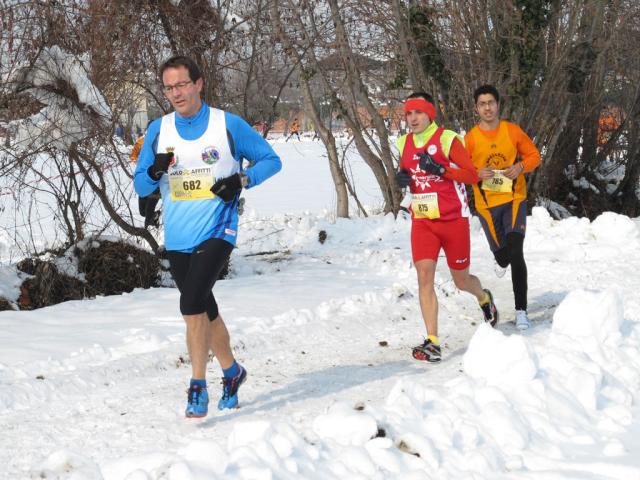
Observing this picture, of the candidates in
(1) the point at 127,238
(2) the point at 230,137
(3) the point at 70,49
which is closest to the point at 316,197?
(1) the point at 127,238

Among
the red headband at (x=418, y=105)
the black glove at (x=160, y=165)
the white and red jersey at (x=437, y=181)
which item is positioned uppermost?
the red headband at (x=418, y=105)

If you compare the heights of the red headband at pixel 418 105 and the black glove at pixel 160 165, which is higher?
the red headband at pixel 418 105

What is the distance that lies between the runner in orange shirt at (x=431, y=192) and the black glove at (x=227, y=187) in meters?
1.89

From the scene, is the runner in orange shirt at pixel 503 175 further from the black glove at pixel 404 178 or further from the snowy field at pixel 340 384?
the black glove at pixel 404 178

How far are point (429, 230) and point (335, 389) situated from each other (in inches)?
60.2

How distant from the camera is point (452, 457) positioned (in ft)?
13.2

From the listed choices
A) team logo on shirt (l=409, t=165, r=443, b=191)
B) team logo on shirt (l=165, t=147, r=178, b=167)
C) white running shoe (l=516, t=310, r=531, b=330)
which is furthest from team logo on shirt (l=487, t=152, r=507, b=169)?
team logo on shirt (l=165, t=147, r=178, b=167)

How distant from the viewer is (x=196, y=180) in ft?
15.8

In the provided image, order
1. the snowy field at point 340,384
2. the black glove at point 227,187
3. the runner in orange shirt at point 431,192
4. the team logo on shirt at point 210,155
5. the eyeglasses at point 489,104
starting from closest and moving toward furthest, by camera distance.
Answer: the snowy field at point 340,384 < the black glove at point 227,187 < the team logo on shirt at point 210,155 < the runner in orange shirt at point 431,192 < the eyeglasses at point 489,104

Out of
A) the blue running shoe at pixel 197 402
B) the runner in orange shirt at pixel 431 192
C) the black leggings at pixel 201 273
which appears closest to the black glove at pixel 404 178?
the runner in orange shirt at pixel 431 192

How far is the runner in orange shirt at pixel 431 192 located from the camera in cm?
631

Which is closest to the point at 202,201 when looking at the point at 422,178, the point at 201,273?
→ the point at 201,273

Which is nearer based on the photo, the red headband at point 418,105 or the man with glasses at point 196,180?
the man with glasses at point 196,180

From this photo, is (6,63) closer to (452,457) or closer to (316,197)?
(452,457)
